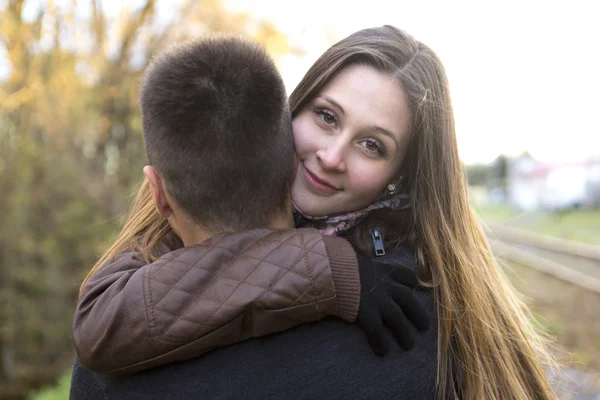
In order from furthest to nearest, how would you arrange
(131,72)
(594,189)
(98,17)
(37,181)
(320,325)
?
(594,189)
(131,72)
(98,17)
(37,181)
(320,325)

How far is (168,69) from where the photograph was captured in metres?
1.56

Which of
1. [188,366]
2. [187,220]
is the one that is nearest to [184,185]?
[187,220]

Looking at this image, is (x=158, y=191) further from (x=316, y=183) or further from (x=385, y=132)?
(x=385, y=132)

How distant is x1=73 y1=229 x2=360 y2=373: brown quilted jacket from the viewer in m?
1.42

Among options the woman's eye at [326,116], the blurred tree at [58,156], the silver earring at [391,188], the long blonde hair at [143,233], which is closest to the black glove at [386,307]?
the silver earring at [391,188]

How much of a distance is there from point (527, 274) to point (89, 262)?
9.36 m

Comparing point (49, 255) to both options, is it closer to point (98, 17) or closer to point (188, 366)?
point (98, 17)

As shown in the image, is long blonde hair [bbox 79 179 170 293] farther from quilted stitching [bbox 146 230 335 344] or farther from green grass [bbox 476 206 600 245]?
green grass [bbox 476 206 600 245]

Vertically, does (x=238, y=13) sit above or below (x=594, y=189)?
above

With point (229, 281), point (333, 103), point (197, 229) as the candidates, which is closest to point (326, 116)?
point (333, 103)

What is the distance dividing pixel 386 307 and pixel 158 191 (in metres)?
0.72

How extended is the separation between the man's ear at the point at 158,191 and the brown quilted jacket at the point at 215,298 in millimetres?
172

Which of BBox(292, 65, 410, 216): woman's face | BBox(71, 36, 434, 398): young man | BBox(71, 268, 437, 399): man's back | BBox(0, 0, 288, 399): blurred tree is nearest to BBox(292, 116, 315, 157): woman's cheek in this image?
BBox(292, 65, 410, 216): woman's face

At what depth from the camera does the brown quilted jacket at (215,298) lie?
4.67ft
